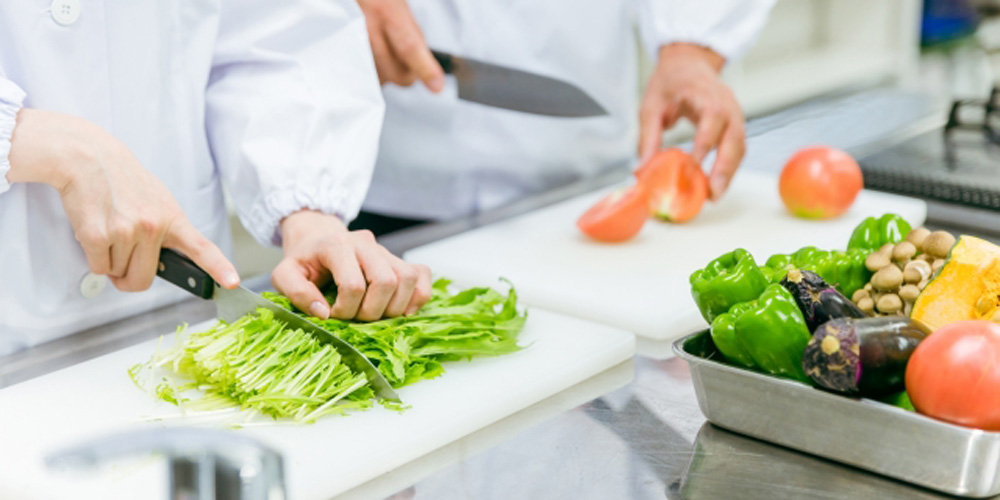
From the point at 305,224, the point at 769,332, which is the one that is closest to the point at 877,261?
the point at 769,332

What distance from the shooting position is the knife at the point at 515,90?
192cm

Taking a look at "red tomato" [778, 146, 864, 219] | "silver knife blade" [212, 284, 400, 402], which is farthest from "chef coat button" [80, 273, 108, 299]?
"red tomato" [778, 146, 864, 219]

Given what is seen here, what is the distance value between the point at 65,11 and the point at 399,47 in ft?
2.17

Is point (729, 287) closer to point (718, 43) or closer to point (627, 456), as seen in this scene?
point (627, 456)

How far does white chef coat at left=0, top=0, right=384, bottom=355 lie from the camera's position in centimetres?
134

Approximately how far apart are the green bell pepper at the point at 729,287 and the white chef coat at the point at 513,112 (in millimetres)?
1046

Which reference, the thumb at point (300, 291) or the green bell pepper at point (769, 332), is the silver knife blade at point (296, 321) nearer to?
the thumb at point (300, 291)

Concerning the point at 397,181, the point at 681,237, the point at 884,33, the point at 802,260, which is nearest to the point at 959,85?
the point at 884,33

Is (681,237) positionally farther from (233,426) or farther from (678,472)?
(233,426)

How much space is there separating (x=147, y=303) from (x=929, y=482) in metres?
1.08

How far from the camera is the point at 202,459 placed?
58cm

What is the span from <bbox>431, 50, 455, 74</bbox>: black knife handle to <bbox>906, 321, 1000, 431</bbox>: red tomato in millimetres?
1221

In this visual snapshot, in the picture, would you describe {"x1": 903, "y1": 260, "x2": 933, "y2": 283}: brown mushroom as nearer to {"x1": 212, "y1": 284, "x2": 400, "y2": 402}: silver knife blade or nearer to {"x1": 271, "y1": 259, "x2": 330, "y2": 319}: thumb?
{"x1": 212, "y1": 284, "x2": 400, "y2": 402}: silver knife blade

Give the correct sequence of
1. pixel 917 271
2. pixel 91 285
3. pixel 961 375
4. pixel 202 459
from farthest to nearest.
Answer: pixel 91 285 < pixel 917 271 < pixel 961 375 < pixel 202 459
